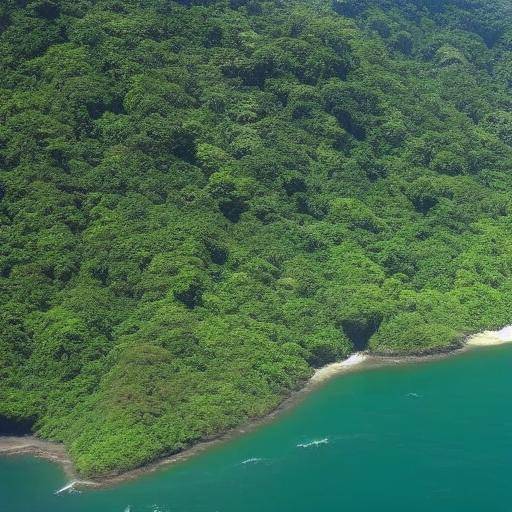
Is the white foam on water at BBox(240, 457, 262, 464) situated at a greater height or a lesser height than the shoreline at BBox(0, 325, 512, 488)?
lesser

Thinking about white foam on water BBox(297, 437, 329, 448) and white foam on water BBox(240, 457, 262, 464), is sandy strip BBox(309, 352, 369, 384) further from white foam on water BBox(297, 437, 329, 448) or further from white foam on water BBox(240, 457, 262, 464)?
white foam on water BBox(240, 457, 262, 464)

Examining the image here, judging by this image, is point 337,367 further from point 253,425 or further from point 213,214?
point 213,214

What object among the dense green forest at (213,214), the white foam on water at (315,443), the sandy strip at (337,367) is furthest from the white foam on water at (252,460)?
the sandy strip at (337,367)

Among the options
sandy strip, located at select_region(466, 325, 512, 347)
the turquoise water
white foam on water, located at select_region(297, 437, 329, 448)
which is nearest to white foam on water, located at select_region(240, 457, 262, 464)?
the turquoise water

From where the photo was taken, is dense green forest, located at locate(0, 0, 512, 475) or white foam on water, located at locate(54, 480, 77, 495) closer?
white foam on water, located at locate(54, 480, 77, 495)

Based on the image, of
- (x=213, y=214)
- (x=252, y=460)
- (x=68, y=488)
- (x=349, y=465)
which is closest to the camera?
(x=68, y=488)

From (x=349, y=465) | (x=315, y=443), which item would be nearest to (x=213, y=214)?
(x=315, y=443)

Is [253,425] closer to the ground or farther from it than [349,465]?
farther from it

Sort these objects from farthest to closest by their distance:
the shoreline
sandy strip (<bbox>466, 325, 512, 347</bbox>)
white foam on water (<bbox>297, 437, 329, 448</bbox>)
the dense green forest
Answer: sandy strip (<bbox>466, 325, 512, 347</bbox>) < the dense green forest < white foam on water (<bbox>297, 437, 329, 448</bbox>) < the shoreline
